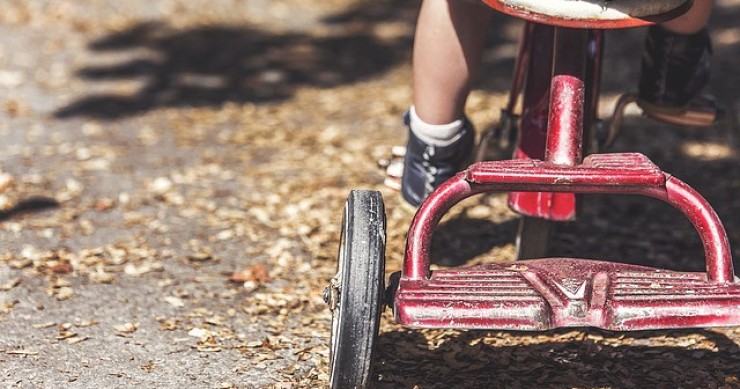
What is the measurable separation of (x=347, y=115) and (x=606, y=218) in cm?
148

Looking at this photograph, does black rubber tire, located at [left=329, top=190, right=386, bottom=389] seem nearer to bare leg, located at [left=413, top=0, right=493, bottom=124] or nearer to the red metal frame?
the red metal frame

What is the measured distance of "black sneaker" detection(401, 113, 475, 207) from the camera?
2.82 m

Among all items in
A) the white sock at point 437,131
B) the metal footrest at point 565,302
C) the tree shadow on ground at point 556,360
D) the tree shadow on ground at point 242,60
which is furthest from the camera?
the tree shadow on ground at point 242,60

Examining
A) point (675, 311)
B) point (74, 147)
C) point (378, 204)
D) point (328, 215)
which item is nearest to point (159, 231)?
point (328, 215)

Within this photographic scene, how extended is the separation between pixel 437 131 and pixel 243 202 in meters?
1.17

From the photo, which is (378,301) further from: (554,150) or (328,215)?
(328,215)

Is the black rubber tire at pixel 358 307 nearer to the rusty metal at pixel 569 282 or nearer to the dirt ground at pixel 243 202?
the rusty metal at pixel 569 282

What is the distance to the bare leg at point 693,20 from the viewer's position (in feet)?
9.03

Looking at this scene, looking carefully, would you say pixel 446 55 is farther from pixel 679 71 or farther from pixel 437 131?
pixel 679 71

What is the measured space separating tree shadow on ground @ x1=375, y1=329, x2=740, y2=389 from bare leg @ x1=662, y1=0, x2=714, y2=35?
757 millimetres

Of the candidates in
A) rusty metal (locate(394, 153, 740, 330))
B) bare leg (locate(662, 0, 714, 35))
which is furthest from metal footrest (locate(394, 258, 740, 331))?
bare leg (locate(662, 0, 714, 35))

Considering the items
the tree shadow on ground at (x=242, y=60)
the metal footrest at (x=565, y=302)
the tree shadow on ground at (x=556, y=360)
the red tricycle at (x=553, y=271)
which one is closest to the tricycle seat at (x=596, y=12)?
the red tricycle at (x=553, y=271)

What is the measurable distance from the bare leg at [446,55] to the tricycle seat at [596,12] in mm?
316

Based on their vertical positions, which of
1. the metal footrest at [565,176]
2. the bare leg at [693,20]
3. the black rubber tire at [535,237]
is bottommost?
the black rubber tire at [535,237]
